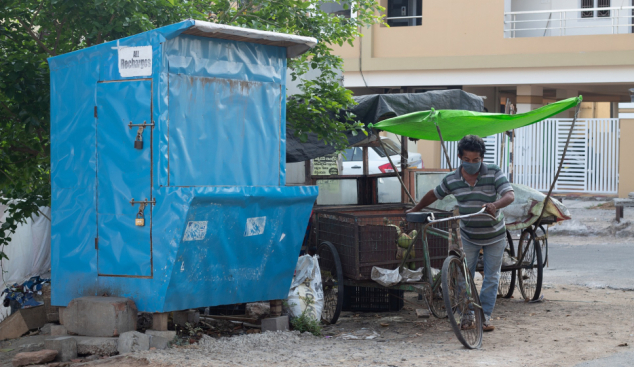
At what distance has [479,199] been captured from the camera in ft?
19.1

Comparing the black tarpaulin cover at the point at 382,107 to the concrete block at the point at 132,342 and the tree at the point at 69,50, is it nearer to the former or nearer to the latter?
the tree at the point at 69,50

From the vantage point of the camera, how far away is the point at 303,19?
772cm

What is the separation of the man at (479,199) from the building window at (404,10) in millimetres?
15996

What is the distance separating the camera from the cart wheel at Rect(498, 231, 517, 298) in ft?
24.7

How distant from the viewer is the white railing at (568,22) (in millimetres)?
19781

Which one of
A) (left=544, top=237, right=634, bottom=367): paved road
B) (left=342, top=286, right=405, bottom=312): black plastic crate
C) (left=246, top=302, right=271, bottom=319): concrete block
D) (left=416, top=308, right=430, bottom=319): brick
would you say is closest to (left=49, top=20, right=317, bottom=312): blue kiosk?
(left=246, top=302, right=271, bottom=319): concrete block

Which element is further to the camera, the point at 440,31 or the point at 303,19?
the point at 440,31

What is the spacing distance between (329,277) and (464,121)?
6.46 feet

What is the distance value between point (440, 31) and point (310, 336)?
14.9 metres

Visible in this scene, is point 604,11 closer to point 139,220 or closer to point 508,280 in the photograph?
point 508,280

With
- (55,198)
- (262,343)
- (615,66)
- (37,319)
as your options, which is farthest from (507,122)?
(615,66)

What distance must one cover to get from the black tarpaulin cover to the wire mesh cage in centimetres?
153

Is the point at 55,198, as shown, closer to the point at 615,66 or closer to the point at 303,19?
the point at 303,19

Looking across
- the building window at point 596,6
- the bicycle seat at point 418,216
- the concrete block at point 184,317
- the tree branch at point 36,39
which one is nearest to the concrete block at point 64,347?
the concrete block at point 184,317
